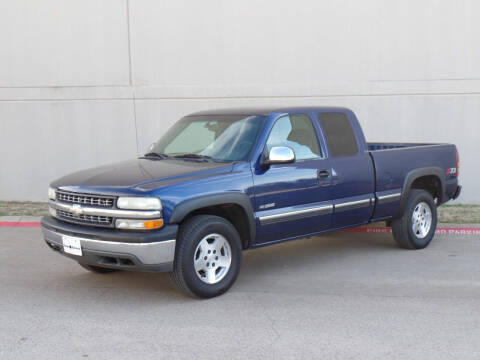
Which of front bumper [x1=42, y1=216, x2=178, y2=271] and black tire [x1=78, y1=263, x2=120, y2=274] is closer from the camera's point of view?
front bumper [x1=42, y1=216, x2=178, y2=271]

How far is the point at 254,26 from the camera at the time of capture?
1221 cm

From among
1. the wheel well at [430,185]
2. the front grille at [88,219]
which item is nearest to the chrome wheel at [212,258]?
the front grille at [88,219]

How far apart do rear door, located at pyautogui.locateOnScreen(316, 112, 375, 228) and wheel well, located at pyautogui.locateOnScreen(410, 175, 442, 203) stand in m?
1.24

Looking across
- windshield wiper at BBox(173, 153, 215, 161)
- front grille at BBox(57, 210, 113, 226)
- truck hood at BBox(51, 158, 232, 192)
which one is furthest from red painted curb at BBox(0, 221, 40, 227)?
windshield wiper at BBox(173, 153, 215, 161)

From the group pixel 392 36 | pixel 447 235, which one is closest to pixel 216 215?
pixel 447 235

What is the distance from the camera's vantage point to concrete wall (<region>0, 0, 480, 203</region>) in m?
11.9

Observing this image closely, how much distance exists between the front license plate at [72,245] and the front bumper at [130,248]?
4cm

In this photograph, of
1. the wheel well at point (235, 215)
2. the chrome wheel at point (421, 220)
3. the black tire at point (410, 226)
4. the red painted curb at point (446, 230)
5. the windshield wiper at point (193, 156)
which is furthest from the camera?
the red painted curb at point (446, 230)

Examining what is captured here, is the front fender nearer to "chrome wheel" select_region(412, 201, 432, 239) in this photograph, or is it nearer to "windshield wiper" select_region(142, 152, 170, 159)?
"windshield wiper" select_region(142, 152, 170, 159)

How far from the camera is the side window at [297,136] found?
6.91 meters

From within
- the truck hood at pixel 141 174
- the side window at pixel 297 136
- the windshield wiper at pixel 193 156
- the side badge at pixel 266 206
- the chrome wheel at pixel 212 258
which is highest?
the side window at pixel 297 136

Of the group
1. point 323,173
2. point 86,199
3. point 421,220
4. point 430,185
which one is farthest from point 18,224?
point 430,185

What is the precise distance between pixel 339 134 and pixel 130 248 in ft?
9.95

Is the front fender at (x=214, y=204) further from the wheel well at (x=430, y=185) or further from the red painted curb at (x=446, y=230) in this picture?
the red painted curb at (x=446, y=230)
